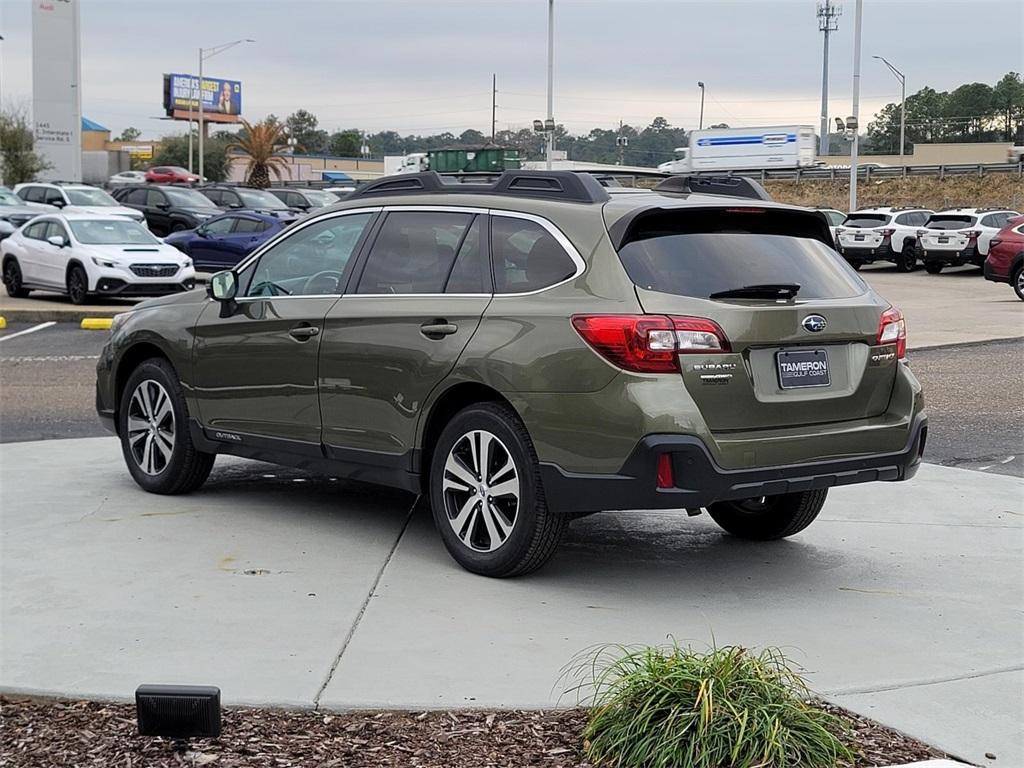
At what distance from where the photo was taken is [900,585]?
20.7ft

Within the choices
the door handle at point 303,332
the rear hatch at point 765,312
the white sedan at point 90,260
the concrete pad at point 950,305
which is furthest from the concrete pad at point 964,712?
the white sedan at point 90,260

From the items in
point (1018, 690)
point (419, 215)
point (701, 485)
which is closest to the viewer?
point (1018, 690)

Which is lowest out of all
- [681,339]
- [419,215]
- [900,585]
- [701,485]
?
[900,585]

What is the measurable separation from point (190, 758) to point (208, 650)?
1.05m

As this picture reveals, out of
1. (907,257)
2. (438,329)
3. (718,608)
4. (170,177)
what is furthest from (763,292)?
(170,177)

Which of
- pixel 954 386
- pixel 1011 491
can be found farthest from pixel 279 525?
pixel 954 386

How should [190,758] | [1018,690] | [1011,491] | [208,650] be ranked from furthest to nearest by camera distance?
[1011,491], [208,650], [1018,690], [190,758]

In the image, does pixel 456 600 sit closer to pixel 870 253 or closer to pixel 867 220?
pixel 870 253

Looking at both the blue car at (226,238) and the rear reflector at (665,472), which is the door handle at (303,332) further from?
the blue car at (226,238)

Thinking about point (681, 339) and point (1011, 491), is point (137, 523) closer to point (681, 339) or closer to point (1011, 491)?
point (681, 339)

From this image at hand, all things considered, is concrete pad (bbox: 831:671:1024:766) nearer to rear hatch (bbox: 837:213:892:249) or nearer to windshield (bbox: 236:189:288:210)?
windshield (bbox: 236:189:288:210)

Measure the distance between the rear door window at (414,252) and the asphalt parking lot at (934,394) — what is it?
4.58 m

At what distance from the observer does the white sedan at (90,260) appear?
22.5 m

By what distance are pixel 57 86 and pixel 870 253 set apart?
43.5 m
